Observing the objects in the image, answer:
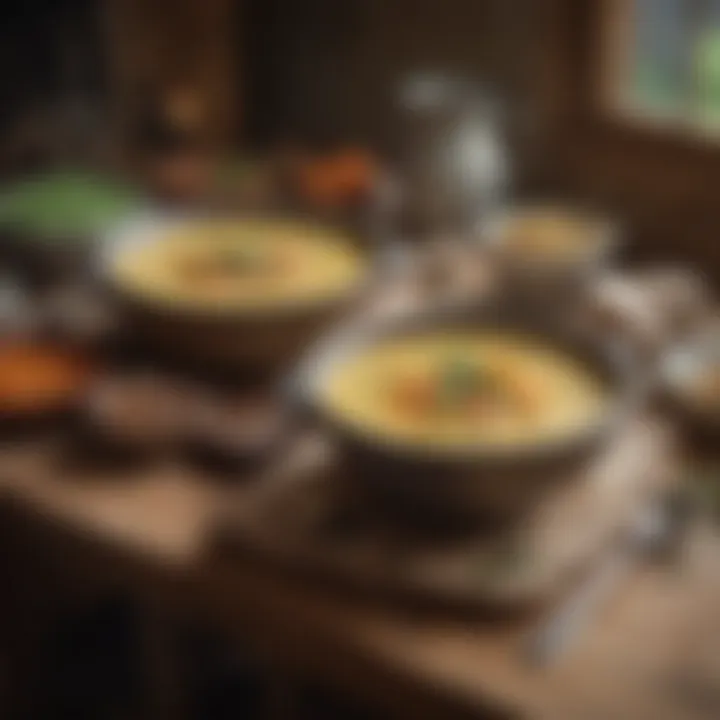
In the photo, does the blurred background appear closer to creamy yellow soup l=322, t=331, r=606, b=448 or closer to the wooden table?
the wooden table

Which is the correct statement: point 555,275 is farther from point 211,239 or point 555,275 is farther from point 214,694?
point 214,694

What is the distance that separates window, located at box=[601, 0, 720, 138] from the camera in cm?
161

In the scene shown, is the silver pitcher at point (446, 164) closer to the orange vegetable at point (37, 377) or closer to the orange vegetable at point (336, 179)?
the orange vegetable at point (336, 179)

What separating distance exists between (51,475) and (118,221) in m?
0.40

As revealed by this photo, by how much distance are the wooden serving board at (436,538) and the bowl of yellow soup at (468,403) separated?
29 mm

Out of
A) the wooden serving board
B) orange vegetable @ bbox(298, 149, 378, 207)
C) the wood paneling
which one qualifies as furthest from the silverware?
the wood paneling

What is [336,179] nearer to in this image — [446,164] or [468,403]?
[446,164]

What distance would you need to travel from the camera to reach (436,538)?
1034mm

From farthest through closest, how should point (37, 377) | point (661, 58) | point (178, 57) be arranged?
point (178, 57)
point (661, 58)
point (37, 377)

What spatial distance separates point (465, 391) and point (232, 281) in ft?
1.04

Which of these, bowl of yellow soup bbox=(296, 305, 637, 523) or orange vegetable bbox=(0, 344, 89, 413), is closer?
bowl of yellow soup bbox=(296, 305, 637, 523)

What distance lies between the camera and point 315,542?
40.8 inches

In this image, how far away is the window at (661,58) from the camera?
161cm

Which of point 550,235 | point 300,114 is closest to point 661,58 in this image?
point 550,235
